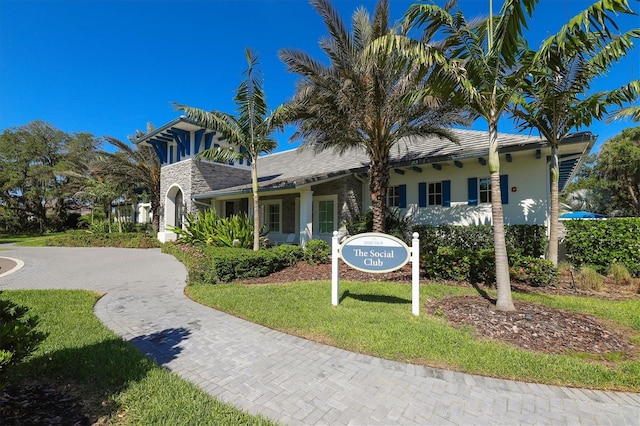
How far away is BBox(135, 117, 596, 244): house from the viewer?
1032 cm

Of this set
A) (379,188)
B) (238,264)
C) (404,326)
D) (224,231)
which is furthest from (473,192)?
(224,231)

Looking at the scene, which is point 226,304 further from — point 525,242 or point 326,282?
point 525,242

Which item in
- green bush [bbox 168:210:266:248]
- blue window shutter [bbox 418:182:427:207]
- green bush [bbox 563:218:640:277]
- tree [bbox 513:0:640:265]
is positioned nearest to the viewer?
tree [bbox 513:0:640:265]

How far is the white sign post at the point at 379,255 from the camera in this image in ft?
18.5

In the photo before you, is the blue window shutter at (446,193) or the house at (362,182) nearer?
the house at (362,182)

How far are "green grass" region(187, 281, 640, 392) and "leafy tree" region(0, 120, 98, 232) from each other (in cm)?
3293

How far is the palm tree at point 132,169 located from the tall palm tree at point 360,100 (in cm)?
1492

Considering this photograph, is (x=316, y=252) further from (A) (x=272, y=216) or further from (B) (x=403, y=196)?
(A) (x=272, y=216)

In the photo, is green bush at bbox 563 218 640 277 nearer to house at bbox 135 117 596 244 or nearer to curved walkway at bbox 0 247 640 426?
house at bbox 135 117 596 244

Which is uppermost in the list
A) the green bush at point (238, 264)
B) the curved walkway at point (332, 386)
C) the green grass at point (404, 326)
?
the green bush at point (238, 264)

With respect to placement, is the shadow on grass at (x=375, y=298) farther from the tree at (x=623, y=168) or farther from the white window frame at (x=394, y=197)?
the tree at (x=623, y=168)

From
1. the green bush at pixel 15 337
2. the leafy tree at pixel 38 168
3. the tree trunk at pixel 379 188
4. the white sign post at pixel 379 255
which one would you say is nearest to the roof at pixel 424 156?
the tree trunk at pixel 379 188

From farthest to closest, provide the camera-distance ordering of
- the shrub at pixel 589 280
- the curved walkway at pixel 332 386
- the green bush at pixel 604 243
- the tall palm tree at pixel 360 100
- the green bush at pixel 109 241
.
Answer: the green bush at pixel 109 241 → the tall palm tree at pixel 360 100 → the green bush at pixel 604 243 → the shrub at pixel 589 280 → the curved walkway at pixel 332 386

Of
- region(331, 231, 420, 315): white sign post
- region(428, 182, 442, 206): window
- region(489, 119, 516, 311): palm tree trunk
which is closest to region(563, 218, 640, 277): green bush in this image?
region(428, 182, 442, 206): window
